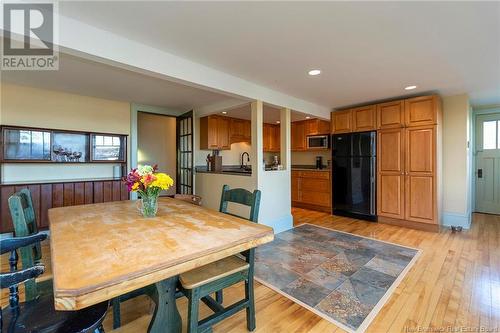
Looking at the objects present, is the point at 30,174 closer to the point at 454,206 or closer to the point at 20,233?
the point at 20,233

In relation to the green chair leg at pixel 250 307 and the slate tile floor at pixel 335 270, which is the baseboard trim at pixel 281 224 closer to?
the slate tile floor at pixel 335 270

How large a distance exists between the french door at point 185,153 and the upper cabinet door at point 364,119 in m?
3.16

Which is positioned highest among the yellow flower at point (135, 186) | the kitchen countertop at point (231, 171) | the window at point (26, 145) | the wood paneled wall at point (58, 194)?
the window at point (26, 145)

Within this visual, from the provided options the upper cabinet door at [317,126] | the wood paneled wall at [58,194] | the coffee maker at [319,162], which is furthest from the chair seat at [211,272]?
the coffee maker at [319,162]

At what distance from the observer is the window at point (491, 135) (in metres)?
4.61

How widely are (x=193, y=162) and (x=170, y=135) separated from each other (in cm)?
227

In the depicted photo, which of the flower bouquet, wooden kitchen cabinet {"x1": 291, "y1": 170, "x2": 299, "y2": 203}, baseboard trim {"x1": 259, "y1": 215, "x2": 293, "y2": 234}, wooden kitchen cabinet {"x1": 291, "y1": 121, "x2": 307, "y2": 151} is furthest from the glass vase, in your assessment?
wooden kitchen cabinet {"x1": 291, "y1": 121, "x2": 307, "y2": 151}

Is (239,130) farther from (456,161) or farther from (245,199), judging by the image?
(456,161)

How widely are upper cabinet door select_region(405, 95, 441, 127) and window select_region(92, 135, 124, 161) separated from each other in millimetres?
5004

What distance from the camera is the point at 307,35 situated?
201 cm

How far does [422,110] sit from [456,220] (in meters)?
1.99

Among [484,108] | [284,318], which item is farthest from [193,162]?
[484,108]

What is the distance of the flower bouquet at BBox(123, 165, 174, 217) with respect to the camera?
164cm

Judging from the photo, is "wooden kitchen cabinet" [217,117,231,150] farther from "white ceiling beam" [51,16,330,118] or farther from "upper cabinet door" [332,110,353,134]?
"upper cabinet door" [332,110,353,134]
